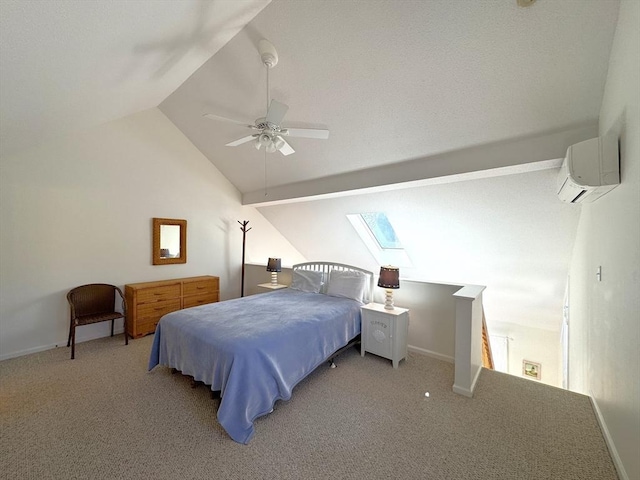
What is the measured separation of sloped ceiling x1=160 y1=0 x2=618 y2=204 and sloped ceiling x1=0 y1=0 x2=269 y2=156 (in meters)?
0.38

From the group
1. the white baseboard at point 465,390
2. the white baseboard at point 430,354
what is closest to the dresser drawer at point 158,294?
the white baseboard at point 430,354

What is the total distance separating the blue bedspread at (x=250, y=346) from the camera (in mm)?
1956

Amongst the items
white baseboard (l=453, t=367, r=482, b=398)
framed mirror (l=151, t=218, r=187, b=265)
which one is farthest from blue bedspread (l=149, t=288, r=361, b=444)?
framed mirror (l=151, t=218, r=187, b=265)

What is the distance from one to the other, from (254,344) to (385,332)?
1.59m

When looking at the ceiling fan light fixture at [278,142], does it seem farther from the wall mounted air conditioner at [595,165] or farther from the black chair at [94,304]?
the black chair at [94,304]

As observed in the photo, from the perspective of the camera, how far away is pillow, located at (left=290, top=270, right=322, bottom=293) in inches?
155

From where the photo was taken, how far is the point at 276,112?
226 centimetres

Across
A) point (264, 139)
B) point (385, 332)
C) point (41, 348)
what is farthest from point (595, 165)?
point (41, 348)

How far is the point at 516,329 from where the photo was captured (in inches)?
192

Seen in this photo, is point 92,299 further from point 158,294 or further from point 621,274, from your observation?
point 621,274

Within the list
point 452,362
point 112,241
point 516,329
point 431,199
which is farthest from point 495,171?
point 112,241

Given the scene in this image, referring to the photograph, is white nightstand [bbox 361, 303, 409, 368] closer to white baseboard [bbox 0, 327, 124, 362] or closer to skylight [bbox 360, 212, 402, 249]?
skylight [bbox 360, 212, 402, 249]

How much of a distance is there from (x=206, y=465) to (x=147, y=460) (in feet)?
1.29

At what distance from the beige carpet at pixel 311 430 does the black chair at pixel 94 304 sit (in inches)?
26.2
